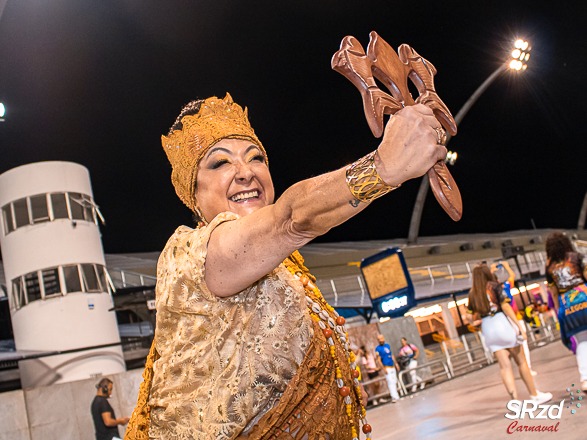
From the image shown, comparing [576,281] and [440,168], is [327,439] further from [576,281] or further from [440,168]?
[576,281]

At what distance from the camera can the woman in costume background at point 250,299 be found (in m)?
1.27

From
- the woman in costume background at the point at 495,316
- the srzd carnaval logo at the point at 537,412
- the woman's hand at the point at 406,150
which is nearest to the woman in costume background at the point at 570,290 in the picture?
the srzd carnaval logo at the point at 537,412

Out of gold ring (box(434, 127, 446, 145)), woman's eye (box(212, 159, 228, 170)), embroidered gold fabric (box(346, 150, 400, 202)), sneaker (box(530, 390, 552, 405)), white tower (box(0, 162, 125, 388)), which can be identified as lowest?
sneaker (box(530, 390, 552, 405))

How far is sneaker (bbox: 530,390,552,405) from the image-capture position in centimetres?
575

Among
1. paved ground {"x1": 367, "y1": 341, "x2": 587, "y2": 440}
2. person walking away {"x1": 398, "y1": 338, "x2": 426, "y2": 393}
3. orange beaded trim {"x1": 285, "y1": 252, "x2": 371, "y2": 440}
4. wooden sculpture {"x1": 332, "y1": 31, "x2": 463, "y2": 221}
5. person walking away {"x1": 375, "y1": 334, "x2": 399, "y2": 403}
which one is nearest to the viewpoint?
wooden sculpture {"x1": 332, "y1": 31, "x2": 463, "y2": 221}

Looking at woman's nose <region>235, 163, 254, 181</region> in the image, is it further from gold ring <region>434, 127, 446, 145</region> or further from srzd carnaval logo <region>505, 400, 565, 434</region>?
srzd carnaval logo <region>505, 400, 565, 434</region>

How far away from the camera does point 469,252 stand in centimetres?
2898

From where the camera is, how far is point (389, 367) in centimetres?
1090

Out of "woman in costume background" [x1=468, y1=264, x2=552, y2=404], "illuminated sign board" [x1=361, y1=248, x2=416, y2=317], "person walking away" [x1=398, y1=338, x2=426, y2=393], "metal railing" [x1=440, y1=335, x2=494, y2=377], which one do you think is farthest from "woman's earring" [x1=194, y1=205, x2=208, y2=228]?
"metal railing" [x1=440, y1=335, x2=494, y2=377]

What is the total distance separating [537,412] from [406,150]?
4939 mm

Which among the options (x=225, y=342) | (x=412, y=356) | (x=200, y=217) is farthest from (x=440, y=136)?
(x=412, y=356)

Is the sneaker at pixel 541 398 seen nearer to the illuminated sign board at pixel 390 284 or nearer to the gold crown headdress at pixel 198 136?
the gold crown headdress at pixel 198 136

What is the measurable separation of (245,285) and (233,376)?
0.96 ft

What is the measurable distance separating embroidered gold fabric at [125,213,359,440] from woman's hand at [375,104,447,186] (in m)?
0.49
